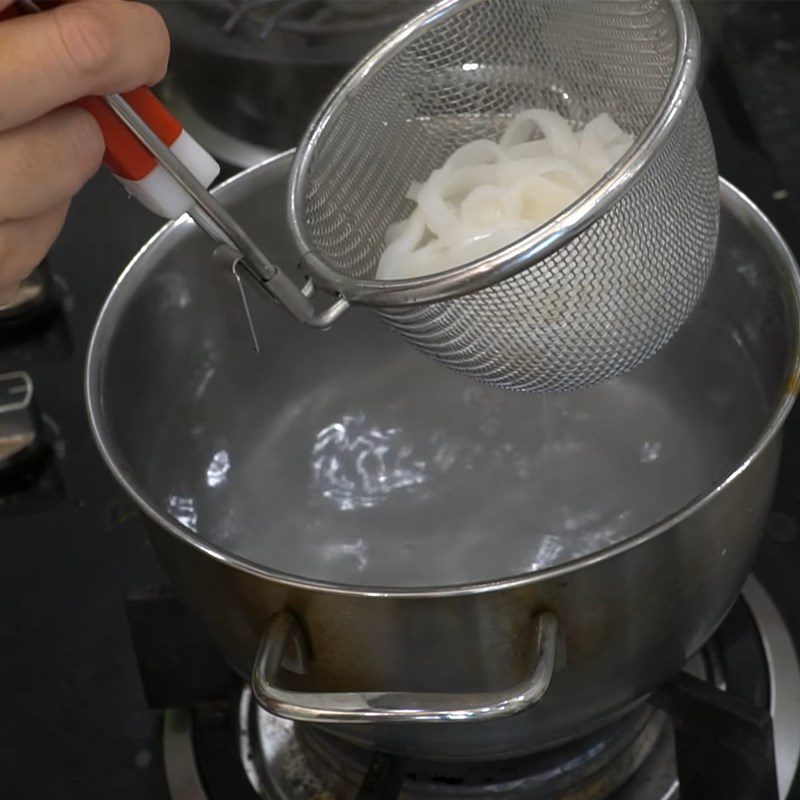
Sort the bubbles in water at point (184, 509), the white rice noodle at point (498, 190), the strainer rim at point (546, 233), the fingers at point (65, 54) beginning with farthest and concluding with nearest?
1. the bubbles in water at point (184, 509)
2. the white rice noodle at point (498, 190)
3. the strainer rim at point (546, 233)
4. the fingers at point (65, 54)

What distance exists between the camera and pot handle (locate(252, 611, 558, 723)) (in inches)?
19.7

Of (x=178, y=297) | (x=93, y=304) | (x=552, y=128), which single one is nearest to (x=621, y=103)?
(x=552, y=128)

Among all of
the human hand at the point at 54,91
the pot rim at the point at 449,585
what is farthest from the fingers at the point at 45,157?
the pot rim at the point at 449,585

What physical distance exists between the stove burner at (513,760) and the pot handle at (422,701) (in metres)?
0.13

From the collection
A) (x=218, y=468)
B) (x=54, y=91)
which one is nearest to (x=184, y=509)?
(x=218, y=468)

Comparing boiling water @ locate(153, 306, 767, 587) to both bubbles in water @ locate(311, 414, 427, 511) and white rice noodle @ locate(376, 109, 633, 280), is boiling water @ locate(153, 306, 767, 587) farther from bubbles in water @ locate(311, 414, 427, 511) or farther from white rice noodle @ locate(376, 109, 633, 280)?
white rice noodle @ locate(376, 109, 633, 280)

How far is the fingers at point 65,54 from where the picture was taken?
1.52 feet

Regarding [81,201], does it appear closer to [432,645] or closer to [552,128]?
[552,128]

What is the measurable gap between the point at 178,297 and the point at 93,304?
0.19 metres

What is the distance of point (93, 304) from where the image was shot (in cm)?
96

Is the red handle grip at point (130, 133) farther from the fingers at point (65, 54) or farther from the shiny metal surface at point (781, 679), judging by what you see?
the shiny metal surface at point (781, 679)

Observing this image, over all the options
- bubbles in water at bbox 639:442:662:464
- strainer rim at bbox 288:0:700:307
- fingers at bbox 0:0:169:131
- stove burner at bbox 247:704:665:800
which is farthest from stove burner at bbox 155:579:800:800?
fingers at bbox 0:0:169:131

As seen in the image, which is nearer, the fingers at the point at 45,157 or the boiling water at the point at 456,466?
the fingers at the point at 45,157

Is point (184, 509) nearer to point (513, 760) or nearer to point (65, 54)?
point (513, 760)
